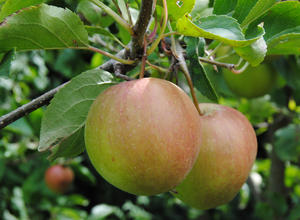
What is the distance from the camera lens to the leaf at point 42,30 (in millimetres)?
635

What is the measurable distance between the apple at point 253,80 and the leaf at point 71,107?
2.98 ft

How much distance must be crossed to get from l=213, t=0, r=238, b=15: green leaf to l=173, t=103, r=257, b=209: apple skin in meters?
0.22

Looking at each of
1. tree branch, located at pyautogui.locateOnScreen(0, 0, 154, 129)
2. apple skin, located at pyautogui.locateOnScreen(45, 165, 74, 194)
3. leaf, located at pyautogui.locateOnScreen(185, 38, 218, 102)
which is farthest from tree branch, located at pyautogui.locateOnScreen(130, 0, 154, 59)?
apple skin, located at pyautogui.locateOnScreen(45, 165, 74, 194)

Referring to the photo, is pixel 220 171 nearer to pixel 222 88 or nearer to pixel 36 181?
pixel 222 88

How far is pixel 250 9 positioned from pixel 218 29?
0.20 meters

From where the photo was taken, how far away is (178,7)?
0.66m

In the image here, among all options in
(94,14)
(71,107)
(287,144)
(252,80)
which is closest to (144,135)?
(71,107)

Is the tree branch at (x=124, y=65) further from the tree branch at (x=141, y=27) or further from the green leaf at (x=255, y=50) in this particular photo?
the green leaf at (x=255, y=50)

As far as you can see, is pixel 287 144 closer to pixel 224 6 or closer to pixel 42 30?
pixel 224 6

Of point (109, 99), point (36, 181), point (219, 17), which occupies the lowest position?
point (36, 181)

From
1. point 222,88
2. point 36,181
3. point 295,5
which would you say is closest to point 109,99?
point 295,5

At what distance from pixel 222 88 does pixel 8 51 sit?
114cm

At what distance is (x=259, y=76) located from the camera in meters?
1.51

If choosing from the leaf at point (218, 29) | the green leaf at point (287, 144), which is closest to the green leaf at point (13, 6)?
the leaf at point (218, 29)
